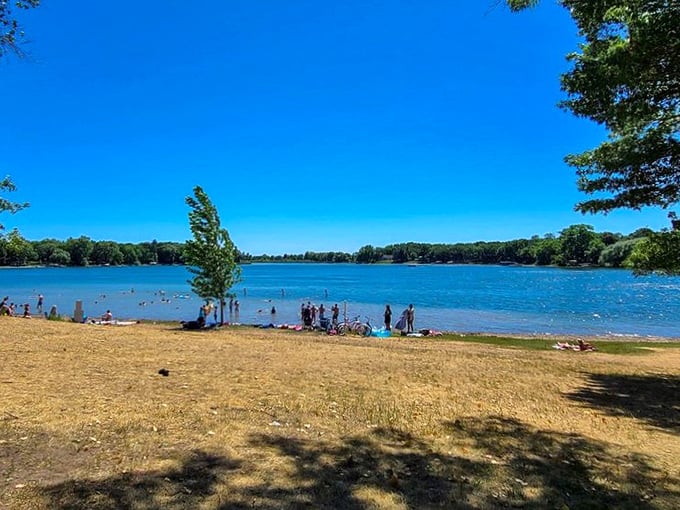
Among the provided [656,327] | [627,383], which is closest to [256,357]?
[627,383]

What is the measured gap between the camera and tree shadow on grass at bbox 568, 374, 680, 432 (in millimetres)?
8242

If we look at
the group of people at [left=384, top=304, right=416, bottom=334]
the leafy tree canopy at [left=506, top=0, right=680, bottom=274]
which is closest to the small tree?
the group of people at [left=384, top=304, right=416, bottom=334]

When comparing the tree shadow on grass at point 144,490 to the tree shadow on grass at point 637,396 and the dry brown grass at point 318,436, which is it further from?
the tree shadow on grass at point 637,396

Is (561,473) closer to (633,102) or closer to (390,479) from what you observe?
(390,479)

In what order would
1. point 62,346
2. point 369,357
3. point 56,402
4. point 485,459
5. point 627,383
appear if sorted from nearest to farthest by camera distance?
point 485,459
point 56,402
point 627,383
point 62,346
point 369,357

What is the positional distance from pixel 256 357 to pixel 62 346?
16.4 feet

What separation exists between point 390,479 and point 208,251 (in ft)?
86.0

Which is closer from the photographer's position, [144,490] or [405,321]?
[144,490]

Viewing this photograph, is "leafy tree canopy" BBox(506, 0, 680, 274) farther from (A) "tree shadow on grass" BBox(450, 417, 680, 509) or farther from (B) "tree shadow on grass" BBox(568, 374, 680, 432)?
(A) "tree shadow on grass" BBox(450, 417, 680, 509)

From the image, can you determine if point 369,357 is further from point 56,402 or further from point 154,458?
point 154,458

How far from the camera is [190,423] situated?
20.4 ft

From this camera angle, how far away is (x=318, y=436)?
235 inches

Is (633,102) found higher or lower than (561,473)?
higher

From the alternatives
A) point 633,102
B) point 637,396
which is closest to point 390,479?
point 633,102
